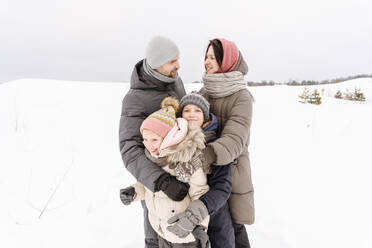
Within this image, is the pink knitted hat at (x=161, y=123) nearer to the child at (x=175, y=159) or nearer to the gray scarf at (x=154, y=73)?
the child at (x=175, y=159)

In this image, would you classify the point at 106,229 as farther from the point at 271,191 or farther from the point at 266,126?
the point at 266,126

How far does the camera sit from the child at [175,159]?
1.24 m

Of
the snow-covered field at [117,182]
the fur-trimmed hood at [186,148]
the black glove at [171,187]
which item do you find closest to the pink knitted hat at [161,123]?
the fur-trimmed hood at [186,148]

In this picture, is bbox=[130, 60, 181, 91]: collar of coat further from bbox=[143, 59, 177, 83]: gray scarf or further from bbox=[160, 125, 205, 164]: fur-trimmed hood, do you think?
bbox=[160, 125, 205, 164]: fur-trimmed hood

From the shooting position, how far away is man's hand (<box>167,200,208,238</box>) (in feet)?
3.88

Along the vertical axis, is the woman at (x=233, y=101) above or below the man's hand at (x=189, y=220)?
above

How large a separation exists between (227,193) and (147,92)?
0.94 metres

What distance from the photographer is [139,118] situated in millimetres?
1479

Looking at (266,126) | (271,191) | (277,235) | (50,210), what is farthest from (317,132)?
(50,210)

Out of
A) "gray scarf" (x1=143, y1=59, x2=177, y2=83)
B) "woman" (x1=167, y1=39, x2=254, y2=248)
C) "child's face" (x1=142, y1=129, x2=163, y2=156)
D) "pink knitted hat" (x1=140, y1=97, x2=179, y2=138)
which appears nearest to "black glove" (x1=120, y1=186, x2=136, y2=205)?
"child's face" (x1=142, y1=129, x2=163, y2=156)

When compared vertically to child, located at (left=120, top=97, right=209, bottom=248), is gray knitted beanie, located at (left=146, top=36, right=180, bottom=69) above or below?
above

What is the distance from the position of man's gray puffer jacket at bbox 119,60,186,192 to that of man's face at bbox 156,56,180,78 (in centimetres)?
8

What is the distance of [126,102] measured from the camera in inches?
59.6

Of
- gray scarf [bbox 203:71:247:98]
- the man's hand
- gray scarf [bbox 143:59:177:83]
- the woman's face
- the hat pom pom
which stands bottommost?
the man's hand
